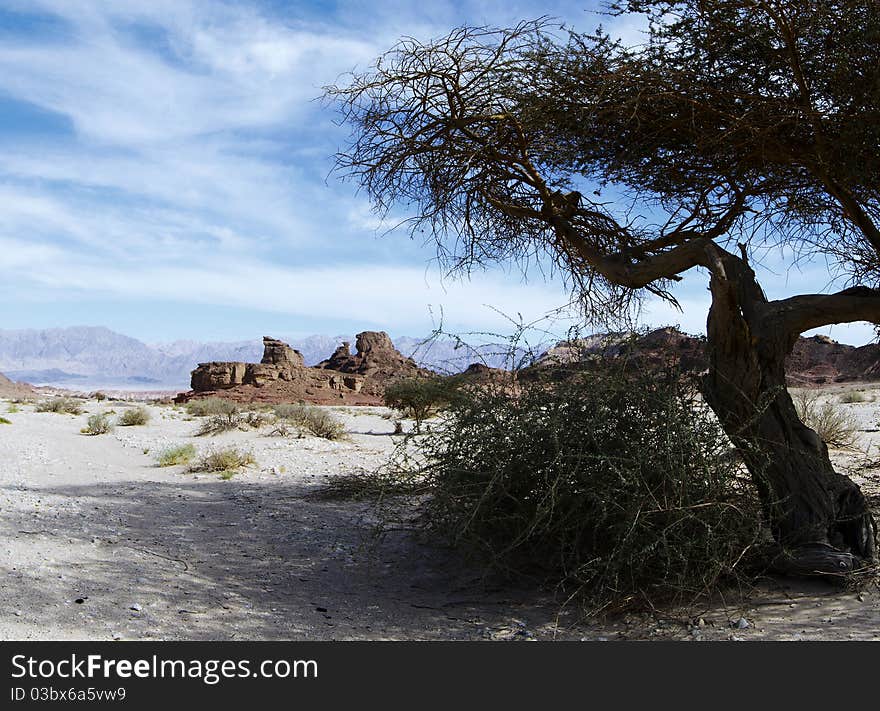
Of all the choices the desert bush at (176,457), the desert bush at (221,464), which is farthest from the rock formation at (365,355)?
the desert bush at (221,464)

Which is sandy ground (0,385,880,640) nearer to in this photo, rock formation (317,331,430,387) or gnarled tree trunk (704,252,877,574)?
gnarled tree trunk (704,252,877,574)

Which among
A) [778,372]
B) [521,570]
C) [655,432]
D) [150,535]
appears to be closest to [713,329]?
[778,372]

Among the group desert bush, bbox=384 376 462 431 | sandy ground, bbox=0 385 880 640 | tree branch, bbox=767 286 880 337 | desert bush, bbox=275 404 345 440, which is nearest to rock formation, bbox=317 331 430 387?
desert bush, bbox=275 404 345 440

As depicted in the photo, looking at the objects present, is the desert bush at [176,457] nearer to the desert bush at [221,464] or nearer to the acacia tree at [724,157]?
the desert bush at [221,464]

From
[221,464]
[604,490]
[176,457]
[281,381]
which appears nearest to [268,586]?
[604,490]

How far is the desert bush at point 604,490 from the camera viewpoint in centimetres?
531

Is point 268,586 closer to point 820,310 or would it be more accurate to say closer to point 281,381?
point 820,310

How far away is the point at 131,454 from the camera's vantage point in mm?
15461

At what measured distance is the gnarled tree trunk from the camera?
5836 millimetres

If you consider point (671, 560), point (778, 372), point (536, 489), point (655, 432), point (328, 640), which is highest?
point (778, 372)

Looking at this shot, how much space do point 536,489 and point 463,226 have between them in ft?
14.2

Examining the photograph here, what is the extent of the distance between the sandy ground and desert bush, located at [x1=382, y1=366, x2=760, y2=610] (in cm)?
28

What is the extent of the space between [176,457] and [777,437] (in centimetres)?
1028
